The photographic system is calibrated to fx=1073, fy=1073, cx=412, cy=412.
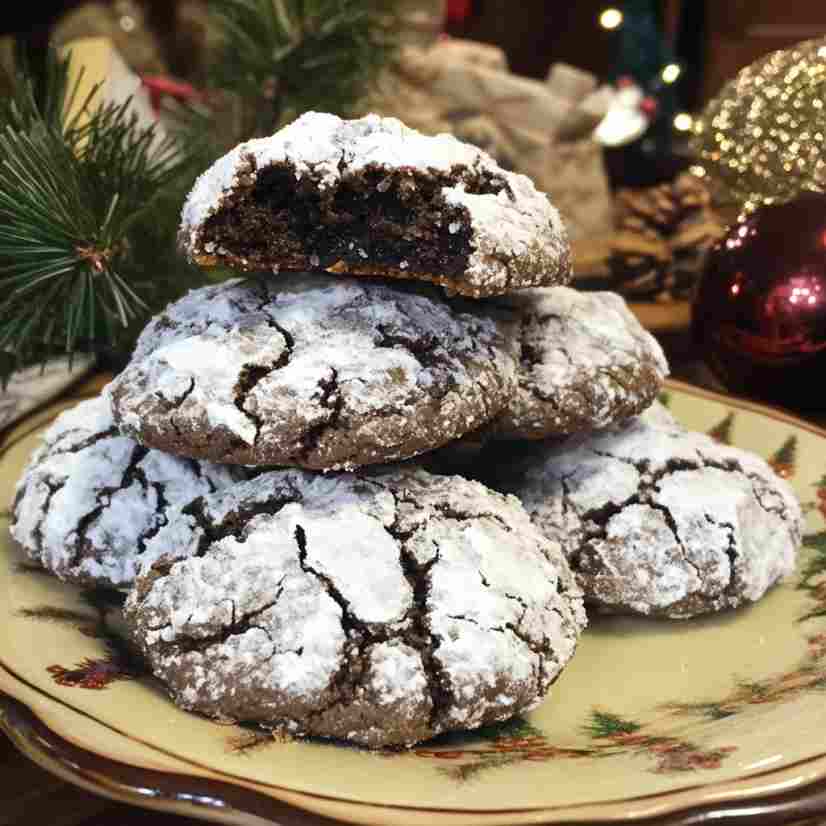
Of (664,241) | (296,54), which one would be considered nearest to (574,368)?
(296,54)

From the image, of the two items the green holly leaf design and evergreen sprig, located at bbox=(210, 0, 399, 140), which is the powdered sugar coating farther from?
evergreen sprig, located at bbox=(210, 0, 399, 140)

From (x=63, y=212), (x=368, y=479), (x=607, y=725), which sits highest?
(x=63, y=212)

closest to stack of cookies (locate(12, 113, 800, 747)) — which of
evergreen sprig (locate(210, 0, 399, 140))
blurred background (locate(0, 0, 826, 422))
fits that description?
blurred background (locate(0, 0, 826, 422))

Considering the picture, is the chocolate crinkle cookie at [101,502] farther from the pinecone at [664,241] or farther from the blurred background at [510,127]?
the pinecone at [664,241]

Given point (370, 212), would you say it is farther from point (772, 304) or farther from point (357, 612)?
point (772, 304)

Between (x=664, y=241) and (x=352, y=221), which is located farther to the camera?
(x=664, y=241)

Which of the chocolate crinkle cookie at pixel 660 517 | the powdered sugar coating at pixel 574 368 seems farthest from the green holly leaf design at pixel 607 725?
the powdered sugar coating at pixel 574 368

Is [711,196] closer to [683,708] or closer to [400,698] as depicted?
[683,708]
